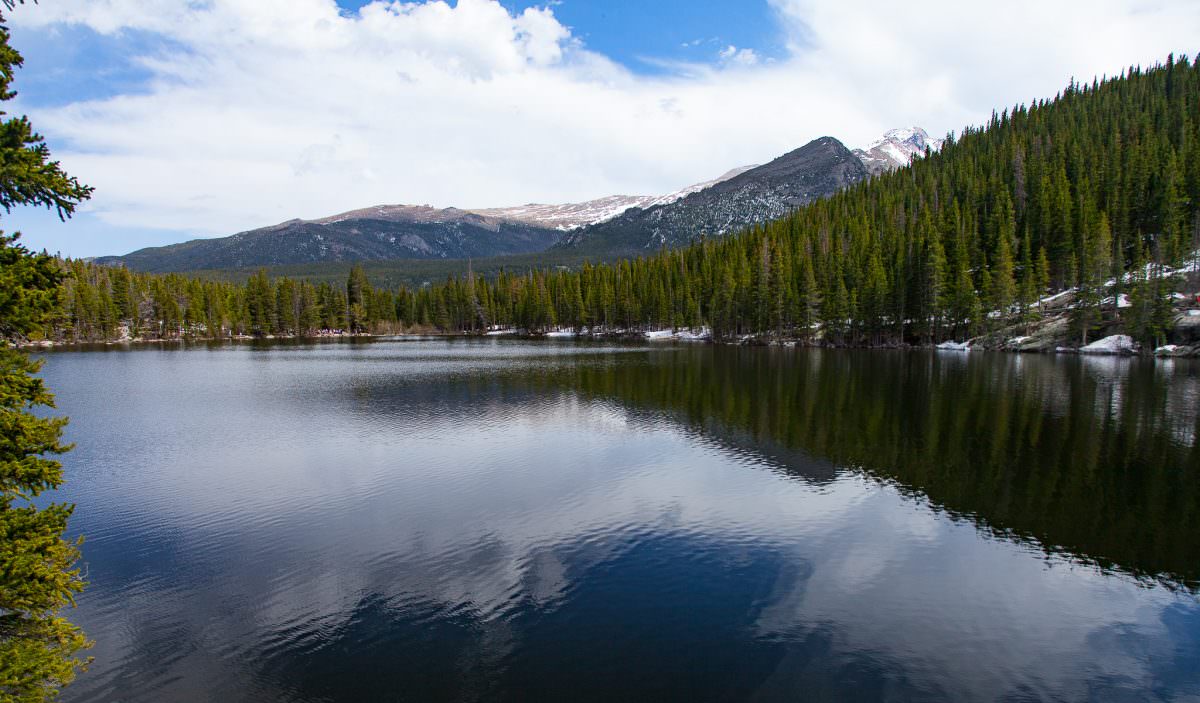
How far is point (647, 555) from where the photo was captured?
19.4 metres

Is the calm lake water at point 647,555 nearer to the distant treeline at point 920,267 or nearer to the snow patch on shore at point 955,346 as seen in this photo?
the snow patch on shore at point 955,346

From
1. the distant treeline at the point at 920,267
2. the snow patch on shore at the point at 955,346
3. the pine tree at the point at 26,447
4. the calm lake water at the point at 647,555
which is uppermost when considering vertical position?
the distant treeline at the point at 920,267

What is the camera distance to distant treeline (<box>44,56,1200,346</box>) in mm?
96812

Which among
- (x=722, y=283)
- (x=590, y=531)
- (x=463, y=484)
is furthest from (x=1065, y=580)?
(x=722, y=283)

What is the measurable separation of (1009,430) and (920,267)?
79578mm

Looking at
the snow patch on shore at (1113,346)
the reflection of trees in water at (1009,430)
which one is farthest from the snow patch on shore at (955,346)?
the reflection of trees in water at (1009,430)

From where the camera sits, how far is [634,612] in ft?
51.4

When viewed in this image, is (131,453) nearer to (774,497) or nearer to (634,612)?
(634,612)

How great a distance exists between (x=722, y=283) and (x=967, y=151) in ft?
305

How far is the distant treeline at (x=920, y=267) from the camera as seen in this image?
96812 mm

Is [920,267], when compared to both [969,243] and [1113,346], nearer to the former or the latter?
[969,243]

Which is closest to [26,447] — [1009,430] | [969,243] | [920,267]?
[1009,430]

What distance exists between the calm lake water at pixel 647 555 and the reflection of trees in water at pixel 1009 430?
0.20m

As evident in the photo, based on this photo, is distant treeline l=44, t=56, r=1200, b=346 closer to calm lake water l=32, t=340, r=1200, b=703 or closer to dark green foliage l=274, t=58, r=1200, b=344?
dark green foliage l=274, t=58, r=1200, b=344
